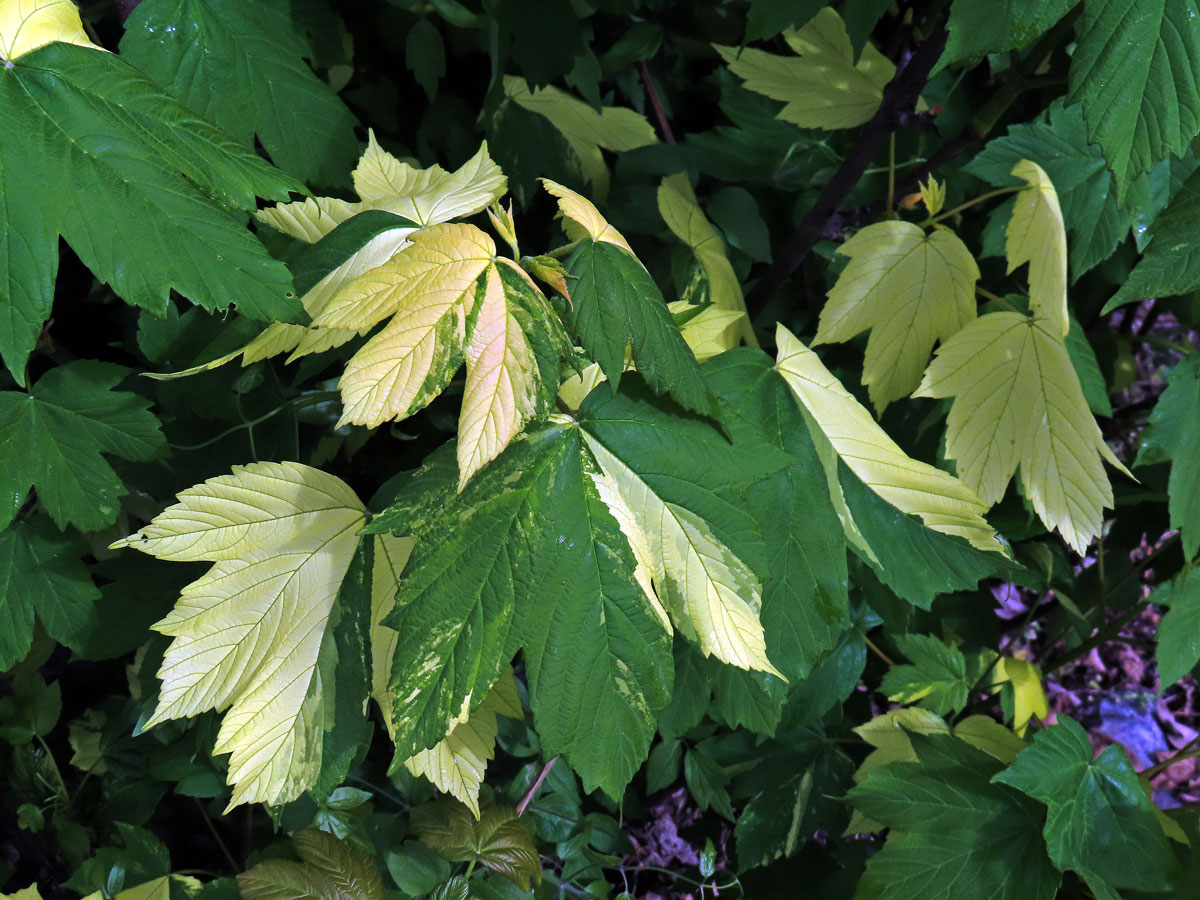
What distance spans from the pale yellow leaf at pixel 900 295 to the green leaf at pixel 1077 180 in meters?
0.25

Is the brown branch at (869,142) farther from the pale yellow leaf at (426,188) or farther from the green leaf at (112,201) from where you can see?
the green leaf at (112,201)

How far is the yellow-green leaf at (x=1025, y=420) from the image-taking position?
2.56 feet

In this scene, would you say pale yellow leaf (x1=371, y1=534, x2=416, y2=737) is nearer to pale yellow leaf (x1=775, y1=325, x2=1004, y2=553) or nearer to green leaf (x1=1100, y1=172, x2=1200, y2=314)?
pale yellow leaf (x1=775, y1=325, x2=1004, y2=553)

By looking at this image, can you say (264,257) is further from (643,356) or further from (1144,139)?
(1144,139)

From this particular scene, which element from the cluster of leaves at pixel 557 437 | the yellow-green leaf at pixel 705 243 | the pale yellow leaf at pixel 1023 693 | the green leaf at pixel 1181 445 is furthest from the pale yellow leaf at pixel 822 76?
the pale yellow leaf at pixel 1023 693

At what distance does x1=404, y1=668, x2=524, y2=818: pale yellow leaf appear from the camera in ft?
2.22

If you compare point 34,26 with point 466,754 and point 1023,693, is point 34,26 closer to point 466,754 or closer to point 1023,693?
point 466,754

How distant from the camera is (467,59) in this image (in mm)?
1213

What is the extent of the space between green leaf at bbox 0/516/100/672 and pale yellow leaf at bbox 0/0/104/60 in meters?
0.46

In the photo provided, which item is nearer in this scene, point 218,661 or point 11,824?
point 218,661

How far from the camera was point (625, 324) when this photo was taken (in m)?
0.54

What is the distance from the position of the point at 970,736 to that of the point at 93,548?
3.45 ft

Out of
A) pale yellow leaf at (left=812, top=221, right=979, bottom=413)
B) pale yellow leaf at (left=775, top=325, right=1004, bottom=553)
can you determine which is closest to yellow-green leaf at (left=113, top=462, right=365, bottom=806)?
pale yellow leaf at (left=775, top=325, right=1004, bottom=553)

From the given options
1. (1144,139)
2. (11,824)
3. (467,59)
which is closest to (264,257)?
(1144,139)
